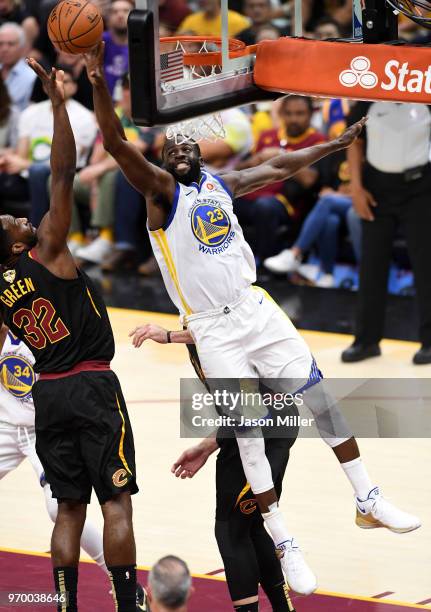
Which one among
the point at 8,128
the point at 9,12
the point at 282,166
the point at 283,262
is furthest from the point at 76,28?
the point at 9,12

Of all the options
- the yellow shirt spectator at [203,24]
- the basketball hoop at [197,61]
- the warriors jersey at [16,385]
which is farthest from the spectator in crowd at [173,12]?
the warriors jersey at [16,385]

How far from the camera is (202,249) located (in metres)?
6.64

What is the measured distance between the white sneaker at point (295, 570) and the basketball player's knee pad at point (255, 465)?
34 centimetres

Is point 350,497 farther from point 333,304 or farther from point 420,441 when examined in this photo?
point 333,304

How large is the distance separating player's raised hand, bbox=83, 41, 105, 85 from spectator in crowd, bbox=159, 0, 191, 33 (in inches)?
390

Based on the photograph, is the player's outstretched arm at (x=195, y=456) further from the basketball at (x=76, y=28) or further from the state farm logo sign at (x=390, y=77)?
the basketball at (x=76, y=28)

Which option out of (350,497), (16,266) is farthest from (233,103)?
(350,497)

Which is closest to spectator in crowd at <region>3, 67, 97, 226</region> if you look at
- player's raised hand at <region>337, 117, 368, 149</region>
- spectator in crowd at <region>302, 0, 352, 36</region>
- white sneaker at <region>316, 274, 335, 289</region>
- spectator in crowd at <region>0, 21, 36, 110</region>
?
spectator in crowd at <region>0, 21, 36, 110</region>

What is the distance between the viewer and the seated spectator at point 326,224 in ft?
41.0

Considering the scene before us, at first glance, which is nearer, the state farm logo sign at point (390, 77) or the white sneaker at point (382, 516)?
the state farm logo sign at point (390, 77)

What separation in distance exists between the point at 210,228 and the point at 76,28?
4.04ft

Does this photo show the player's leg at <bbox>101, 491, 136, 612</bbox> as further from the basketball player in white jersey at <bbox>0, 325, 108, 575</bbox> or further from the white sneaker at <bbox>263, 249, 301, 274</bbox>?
the white sneaker at <bbox>263, 249, 301, 274</bbox>

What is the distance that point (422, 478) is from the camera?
335 inches

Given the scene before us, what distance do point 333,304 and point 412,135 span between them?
2.28 metres
